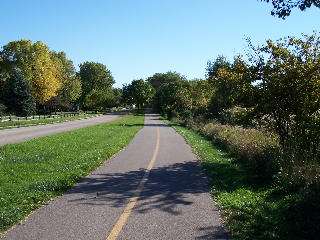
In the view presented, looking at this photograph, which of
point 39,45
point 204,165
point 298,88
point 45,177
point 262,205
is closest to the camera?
point 262,205

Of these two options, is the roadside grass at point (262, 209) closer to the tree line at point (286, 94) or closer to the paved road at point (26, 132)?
the tree line at point (286, 94)

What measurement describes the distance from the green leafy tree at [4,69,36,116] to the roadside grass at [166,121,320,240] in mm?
57840

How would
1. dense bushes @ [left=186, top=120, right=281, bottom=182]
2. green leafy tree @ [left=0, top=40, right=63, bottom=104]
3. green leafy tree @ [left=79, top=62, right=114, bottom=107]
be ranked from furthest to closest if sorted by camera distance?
green leafy tree @ [left=79, top=62, right=114, bottom=107]
green leafy tree @ [left=0, top=40, right=63, bottom=104]
dense bushes @ [left=186, top=120, right=281, bottom=182]

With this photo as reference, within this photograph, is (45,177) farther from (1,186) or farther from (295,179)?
(295,179)

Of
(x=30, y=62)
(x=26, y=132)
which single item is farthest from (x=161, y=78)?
(x=26, y=132)

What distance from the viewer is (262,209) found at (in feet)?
26.7

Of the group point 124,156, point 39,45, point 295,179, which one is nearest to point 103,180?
point 295,179

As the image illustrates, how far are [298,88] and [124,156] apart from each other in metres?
7.62

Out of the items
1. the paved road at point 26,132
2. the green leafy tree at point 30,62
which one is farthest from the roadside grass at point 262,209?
the green leafy tree at point 30,62

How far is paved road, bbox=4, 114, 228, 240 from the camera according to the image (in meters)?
6.48

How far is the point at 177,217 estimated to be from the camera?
24.7 feet

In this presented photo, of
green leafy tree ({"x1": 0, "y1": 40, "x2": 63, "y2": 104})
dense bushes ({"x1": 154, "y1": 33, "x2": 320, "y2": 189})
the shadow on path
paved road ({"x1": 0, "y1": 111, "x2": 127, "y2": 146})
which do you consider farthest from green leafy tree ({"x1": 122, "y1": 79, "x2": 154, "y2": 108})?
the shadow on path

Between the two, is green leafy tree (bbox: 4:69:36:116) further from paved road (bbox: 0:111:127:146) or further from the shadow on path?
the shadow on path

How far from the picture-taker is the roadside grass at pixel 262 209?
6.57 metres
